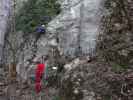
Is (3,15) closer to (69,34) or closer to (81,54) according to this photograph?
(69,34)

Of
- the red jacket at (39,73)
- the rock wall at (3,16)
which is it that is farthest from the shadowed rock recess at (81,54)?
the rock wall at (3,16)

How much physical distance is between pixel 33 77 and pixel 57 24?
1.20 m

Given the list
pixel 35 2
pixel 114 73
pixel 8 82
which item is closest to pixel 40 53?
pixel 8 82

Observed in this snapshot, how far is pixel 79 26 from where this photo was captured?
237 inches

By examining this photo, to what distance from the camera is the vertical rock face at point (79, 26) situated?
5.81m

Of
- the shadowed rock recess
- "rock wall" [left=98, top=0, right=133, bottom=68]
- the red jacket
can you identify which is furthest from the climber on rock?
"rock wall" [left=98, top=0, right=133, bottom=68]

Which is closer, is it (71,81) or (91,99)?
(91,99)

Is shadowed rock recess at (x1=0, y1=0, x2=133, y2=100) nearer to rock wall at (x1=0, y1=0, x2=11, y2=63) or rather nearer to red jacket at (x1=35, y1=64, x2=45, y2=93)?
red jacket at (x1=35, y1=64, x2=45, y2=93)

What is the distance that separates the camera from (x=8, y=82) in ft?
20.8

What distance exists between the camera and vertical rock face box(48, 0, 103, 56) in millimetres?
5812

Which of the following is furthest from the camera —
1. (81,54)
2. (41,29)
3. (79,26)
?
(41,29)

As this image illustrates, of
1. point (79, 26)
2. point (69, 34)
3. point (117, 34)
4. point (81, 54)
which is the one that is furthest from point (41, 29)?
point (117, 34)

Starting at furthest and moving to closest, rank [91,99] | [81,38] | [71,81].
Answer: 1. [81,38]
2. [71,81]
3. [91,99]

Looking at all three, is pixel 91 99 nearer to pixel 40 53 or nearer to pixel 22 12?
pixel 40 53
